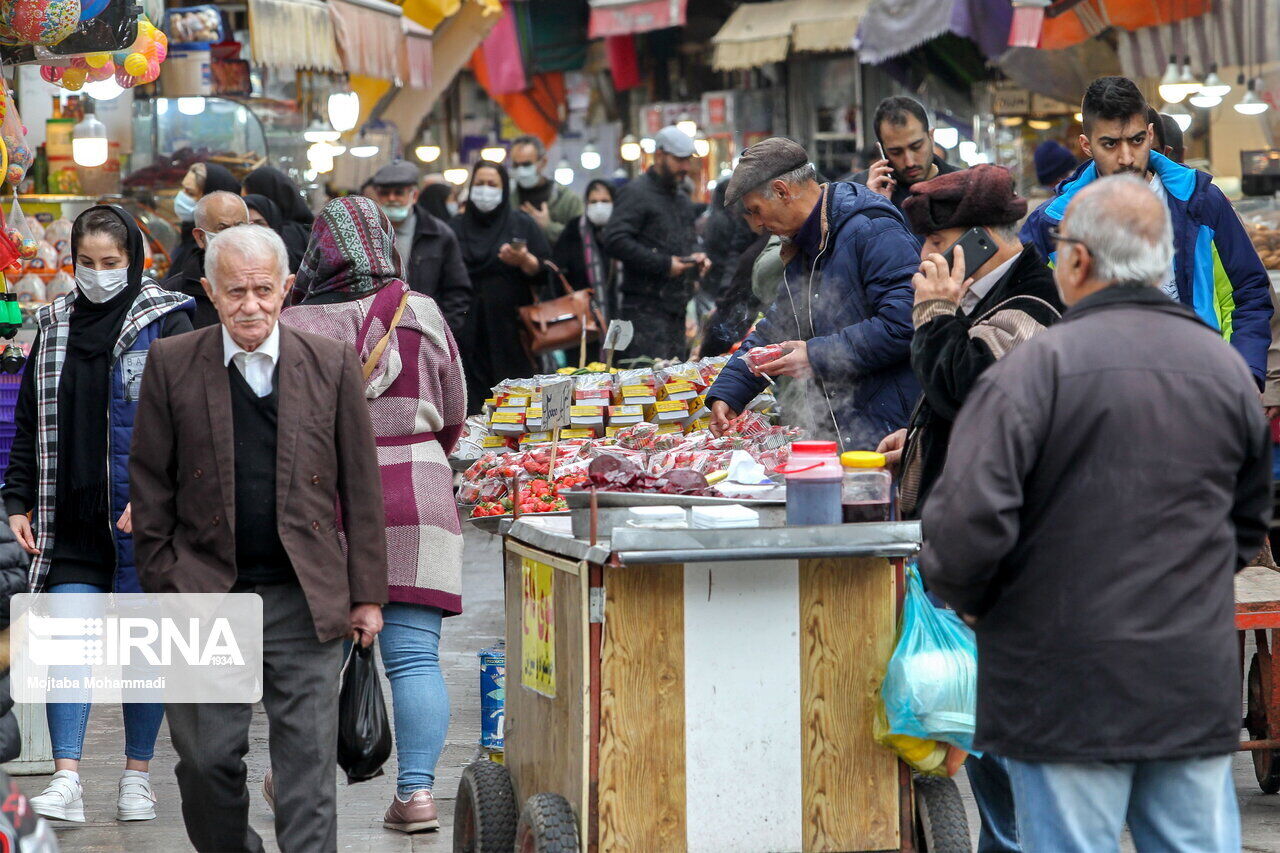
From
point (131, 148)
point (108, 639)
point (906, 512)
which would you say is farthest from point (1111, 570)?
point (131, 148)

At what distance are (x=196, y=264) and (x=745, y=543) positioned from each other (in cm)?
361

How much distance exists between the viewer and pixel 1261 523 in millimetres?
3240

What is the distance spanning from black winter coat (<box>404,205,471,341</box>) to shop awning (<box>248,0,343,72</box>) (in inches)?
122

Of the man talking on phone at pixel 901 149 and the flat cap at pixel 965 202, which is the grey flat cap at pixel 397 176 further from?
the flat cap at pixel 965 202

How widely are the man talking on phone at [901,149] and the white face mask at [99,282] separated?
9.26 ft

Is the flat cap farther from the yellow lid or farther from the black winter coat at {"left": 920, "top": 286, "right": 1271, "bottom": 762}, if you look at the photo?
the black winter coat at {"left": 920, "top": 286, "right": 1271, "bottom": 762}

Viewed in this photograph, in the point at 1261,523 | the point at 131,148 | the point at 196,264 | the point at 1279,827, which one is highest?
the point at 131,148

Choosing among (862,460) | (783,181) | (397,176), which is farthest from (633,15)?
(862,460)

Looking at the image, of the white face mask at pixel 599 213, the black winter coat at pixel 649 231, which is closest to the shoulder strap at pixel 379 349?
the black winter coat at pixel 649 231

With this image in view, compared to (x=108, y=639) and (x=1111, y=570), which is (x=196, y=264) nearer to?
(x=108, y=639)

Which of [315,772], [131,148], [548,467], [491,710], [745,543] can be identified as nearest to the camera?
[745,543]

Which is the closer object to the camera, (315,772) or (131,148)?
(315,772)

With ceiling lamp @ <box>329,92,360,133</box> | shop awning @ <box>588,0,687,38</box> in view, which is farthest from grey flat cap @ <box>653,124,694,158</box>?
shop awning @ <box>588,0,687,38</box>

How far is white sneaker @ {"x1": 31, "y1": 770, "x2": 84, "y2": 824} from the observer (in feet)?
17.3
